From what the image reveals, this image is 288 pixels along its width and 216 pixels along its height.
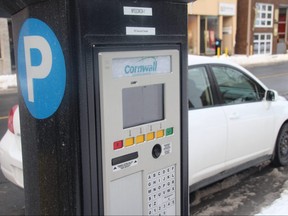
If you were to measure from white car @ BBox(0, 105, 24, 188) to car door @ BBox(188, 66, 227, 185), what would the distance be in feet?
5.18

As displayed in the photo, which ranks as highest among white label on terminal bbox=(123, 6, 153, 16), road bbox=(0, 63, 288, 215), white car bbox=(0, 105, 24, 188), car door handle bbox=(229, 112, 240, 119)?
white label on terminal bbox=(123, 6, 153, 16)

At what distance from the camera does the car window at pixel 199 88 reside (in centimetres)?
415

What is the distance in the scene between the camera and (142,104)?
1.97m

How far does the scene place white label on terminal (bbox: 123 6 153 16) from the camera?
5.91 feet

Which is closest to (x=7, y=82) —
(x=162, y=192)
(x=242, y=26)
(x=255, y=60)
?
(x=162, y=192)

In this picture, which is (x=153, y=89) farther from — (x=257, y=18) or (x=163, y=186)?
(x=257, y=18)

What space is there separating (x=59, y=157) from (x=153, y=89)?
0.53 metres

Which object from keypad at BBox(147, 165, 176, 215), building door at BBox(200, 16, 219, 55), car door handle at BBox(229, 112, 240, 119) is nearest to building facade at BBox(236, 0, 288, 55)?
building door at BBox(200, 16, 219, 55)

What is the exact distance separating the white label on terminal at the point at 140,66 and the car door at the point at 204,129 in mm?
1922

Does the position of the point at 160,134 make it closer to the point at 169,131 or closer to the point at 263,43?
the point at 169,131

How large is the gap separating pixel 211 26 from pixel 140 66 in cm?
2648

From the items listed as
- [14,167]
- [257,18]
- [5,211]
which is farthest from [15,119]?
[257,18]

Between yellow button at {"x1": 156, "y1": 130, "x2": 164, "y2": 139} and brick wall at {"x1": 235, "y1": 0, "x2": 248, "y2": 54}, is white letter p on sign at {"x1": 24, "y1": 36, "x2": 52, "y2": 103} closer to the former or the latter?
yellow button at {"x1": 156, "y1": 130, "x2": 164, "y2": 139}

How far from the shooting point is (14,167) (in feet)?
12.6
